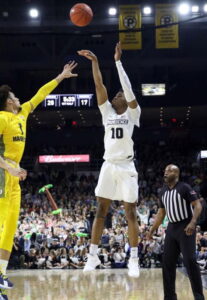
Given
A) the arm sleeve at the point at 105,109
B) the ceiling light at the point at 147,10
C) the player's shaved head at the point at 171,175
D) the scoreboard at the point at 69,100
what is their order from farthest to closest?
the scoreboard at the point at 69,100, the ceiling light at the point at 147,10, the player's shaved head at the point at 171,175, the arm sleeve at the point at 105,109

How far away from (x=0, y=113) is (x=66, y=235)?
1027cm

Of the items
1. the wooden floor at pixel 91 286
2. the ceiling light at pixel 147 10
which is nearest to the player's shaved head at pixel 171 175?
the wooden floor at pixel 91 286

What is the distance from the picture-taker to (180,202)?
7.38 metres

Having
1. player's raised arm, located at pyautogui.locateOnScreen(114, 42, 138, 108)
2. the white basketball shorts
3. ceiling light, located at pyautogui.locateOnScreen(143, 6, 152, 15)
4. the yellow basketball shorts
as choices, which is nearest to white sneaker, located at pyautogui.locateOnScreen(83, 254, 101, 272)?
the white basketball shorts

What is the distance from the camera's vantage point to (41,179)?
1014 inches

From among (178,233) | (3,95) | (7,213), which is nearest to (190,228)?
(178,233)

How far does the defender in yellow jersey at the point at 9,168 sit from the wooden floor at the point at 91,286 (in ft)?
9.79

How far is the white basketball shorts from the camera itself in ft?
22.5

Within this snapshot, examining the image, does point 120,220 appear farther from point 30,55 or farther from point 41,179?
point 30,55

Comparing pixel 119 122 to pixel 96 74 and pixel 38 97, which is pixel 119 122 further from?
pixel 38 97

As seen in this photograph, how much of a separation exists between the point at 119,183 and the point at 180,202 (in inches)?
39.7

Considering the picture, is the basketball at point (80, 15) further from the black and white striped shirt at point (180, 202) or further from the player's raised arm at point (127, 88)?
the black and white striped shirt at point (180, 202)

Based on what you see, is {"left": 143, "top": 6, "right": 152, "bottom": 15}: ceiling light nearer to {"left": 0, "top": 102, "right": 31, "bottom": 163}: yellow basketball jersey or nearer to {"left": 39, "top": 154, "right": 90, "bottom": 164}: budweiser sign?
{"left": 39, "top": 154, "right": 90, "bottom": 164}: budweiser sign

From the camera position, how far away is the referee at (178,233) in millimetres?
7191
